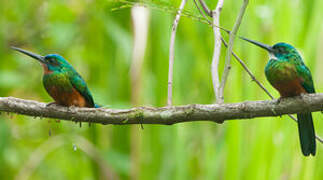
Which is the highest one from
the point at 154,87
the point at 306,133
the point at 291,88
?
the point at 154,87

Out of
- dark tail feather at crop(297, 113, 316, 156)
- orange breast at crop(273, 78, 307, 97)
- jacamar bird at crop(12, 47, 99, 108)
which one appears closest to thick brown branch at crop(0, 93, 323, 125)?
orange breast at crop(273, 78, 307, 97)

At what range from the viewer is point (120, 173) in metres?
3.42

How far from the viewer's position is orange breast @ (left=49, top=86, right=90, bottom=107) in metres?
2.45

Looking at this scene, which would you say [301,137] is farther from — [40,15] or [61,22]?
[40,15]

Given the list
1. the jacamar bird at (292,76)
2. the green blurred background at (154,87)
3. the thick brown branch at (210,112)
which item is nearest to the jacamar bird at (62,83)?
the green blurred background at (154,87)

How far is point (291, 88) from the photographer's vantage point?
213cm

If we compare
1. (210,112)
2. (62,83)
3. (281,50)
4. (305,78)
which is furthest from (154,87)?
(210,112)

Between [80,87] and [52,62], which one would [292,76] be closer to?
[80,87]

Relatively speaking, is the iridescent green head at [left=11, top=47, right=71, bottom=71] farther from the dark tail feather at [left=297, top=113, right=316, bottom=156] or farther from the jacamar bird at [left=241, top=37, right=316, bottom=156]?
the dark tail feather at [left=297, top=113, right=316, bottom=156]

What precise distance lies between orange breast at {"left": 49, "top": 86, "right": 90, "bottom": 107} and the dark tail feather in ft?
3.73

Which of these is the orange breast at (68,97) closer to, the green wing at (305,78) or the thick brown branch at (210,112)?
the thick brown branch at (210,112)

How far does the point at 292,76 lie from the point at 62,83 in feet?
4.07

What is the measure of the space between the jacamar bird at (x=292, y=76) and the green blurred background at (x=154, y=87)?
23 centimetres

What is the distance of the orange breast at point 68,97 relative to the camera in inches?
96.5
